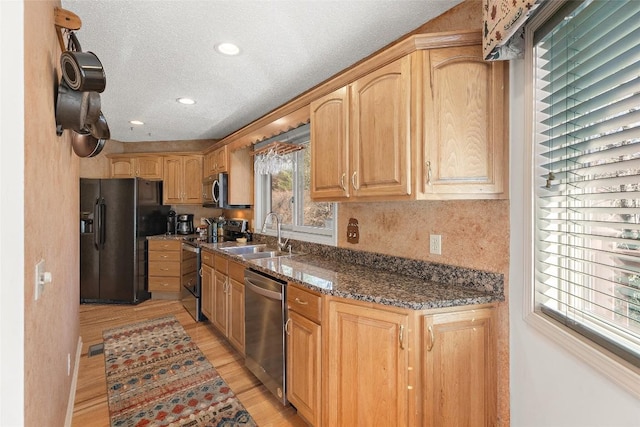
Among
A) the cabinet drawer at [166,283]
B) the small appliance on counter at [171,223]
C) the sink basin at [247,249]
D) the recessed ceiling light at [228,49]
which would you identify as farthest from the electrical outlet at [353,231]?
the small appliance on counter at [171,223]

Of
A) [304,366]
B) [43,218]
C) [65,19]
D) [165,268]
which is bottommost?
[304,366]

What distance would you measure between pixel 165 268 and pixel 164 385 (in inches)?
95.7

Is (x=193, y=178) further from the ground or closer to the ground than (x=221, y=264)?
further from the ground

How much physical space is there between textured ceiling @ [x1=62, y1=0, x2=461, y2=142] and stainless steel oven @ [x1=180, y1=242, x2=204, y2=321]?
1700mm

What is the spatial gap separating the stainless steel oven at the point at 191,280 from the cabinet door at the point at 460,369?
9.64ft

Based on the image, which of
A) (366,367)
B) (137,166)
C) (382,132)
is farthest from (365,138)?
(137,166)

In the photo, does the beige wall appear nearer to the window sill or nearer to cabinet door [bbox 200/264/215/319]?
cabinet door [bbox 200/264/215/319]

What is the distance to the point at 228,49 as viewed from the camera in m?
2.17

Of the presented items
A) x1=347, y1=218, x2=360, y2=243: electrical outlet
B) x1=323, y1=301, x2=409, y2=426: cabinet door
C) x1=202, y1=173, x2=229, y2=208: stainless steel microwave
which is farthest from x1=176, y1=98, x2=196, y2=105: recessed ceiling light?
x1=323, y1=301, x2=409, y2=426: cabinet door

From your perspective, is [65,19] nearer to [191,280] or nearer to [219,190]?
[219,190]

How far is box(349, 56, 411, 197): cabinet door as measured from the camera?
1.64 meters

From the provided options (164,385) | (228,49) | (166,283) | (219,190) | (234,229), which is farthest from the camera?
(166,283)
